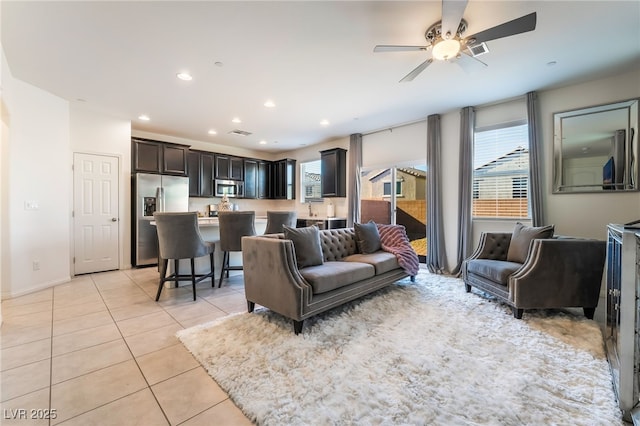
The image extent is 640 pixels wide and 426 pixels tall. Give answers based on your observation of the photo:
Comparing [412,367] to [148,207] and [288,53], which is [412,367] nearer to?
[288,53]

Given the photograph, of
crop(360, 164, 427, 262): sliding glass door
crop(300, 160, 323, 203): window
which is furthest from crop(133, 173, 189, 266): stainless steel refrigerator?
crop(360, 164, 427, 262): sliding glass door

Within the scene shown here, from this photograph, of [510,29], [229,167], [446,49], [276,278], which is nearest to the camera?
[510,29]

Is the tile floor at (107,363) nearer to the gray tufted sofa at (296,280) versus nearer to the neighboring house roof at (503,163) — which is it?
the gray tufted sofa at (296,280)

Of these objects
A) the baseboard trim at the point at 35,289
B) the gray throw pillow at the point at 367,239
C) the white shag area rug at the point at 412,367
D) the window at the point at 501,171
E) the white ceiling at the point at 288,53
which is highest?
the white ceiling at the point at 288,53

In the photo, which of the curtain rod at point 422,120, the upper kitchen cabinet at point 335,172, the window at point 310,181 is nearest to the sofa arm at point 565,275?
the curtain rod at point 422,120

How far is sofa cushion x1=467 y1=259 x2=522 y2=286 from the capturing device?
2940 millimetres

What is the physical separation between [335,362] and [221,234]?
259 centimetres

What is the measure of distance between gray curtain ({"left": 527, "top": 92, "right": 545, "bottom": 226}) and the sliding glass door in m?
1.69

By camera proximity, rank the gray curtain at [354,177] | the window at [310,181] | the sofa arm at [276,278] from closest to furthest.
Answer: the sofa arm at [276,278] < the gray curtain at [354,177] < the window at [310,181]

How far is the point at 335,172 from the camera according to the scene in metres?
6.15

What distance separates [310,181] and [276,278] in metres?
5.04

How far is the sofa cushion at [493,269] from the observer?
294 centimetres

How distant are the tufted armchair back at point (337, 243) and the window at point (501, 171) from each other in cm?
221

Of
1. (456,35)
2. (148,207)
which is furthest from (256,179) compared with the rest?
(456,35)
